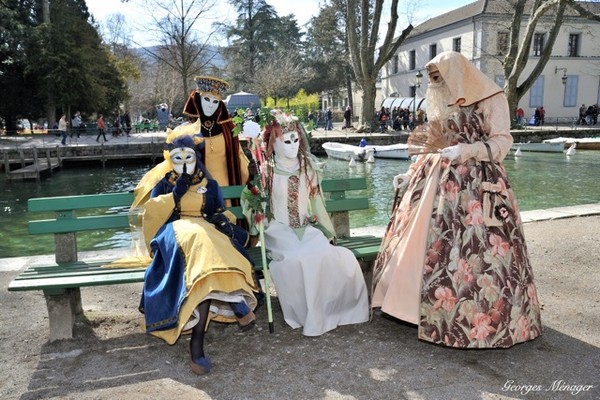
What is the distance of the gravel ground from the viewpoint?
292 centimetres

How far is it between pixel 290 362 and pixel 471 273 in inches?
50.6

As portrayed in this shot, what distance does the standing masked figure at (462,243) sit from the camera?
125 inches

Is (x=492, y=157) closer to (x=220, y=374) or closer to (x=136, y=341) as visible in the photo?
(x=220, y=374)

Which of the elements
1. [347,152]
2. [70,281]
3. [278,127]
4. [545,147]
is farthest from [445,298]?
[545,147]

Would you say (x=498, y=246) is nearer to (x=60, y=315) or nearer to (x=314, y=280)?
(x=314, y=280)

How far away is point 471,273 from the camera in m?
3.20

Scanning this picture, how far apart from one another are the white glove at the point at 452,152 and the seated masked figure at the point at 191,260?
1.50m

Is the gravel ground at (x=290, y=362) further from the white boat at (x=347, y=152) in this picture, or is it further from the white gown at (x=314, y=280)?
the white boat at (x=347, y=152)

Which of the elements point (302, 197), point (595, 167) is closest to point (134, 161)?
point (595, 167)

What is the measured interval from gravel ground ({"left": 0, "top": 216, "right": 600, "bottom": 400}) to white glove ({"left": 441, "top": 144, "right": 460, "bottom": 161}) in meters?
1.28
